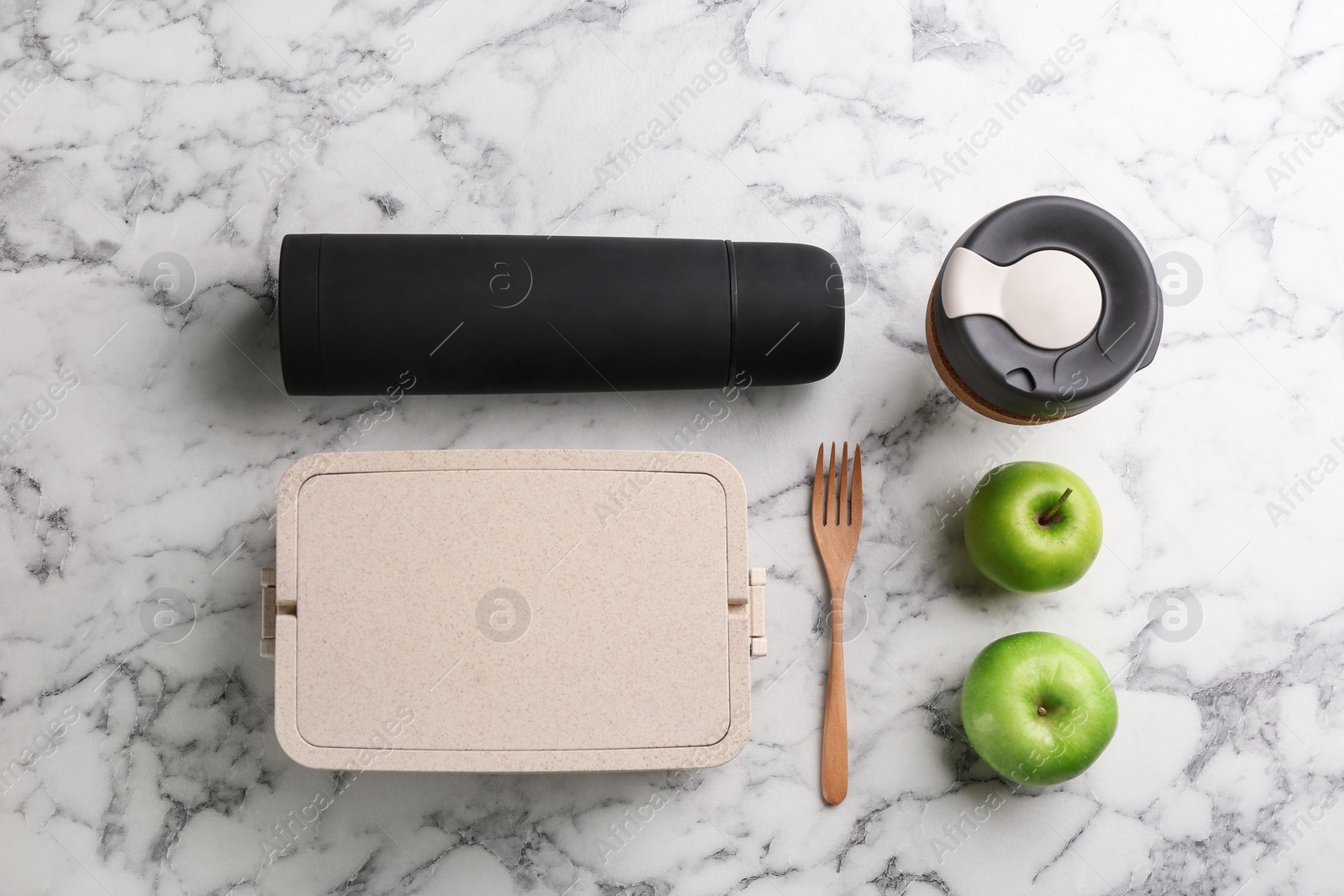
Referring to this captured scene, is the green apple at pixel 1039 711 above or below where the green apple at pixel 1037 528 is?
below

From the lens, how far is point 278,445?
0.89m

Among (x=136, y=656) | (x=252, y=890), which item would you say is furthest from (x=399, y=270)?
(x=252, y=890)

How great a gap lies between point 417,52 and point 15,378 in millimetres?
499

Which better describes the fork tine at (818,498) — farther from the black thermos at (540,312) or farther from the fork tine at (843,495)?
the black thermos at (540,312)

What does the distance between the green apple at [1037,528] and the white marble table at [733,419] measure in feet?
0.23

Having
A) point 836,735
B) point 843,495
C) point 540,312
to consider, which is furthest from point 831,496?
point 540,312

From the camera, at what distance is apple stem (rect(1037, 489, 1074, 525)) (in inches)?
32.5

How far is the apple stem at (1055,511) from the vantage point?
83 cm

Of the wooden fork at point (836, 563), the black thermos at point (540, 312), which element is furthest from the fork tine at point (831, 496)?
the black thermos at point (540, 312)

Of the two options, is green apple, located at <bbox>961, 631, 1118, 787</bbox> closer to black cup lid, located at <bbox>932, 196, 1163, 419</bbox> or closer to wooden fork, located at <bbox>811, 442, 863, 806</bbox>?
wooden fork, located at <bbox>811, 442, 863, 806</bbox>

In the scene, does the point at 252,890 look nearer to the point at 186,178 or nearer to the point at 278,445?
the point at 278,445

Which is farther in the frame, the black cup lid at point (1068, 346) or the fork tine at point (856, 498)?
the fork tine at point (856, 498)

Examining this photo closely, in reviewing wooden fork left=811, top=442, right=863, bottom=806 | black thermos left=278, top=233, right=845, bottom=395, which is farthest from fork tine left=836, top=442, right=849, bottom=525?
black thermos left=278, top=233, right=845, bottom=395

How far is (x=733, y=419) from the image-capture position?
0.91 meters
